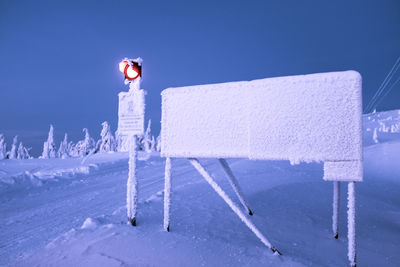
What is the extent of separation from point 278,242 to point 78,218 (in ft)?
14.8

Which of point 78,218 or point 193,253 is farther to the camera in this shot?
point 78,218

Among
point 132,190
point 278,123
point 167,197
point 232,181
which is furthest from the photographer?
point 232,181

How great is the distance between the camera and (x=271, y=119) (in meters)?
3.78

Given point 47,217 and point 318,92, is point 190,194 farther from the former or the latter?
point 318,92

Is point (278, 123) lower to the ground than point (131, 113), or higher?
lower

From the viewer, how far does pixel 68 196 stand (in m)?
8.16

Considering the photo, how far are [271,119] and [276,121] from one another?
3.1 inches

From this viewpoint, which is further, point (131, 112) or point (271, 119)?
point (131, 112)

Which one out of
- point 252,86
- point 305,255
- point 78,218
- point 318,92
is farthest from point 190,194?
point 318,92

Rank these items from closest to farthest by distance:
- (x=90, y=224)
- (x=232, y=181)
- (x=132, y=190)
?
(x=90, y=224)
(x=132, y=190)
(x=232, y=181)

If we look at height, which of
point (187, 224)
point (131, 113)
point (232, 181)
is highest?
point (131, 113)

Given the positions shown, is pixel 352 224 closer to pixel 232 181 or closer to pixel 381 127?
pixel 232 181

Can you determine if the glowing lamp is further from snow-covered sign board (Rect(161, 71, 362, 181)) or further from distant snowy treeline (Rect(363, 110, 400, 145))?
distant snowy treeline (Rect(363, 110, 400, 145))

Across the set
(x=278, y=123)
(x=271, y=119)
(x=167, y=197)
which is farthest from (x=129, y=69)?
(x=278, y=123)
